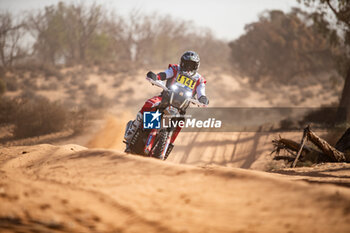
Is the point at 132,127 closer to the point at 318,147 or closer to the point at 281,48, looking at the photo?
the point at 318,147

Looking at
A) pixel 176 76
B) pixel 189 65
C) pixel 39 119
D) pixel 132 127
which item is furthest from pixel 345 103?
pixel 39 119

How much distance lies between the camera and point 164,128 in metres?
6.11

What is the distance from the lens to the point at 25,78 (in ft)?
88.7

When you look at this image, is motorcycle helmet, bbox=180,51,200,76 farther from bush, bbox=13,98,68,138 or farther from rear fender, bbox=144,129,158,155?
bush, bbox=13,98,68,138

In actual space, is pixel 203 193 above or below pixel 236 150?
below

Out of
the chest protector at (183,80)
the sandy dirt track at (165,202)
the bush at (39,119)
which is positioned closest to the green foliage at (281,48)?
the bush at (39,119)

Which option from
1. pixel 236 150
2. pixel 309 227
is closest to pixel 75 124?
pixel 236 150

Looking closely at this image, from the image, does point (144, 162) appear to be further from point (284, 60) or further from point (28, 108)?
point (284, 60)

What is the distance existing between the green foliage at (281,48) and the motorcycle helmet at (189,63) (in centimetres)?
2752

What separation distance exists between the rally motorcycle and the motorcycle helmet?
34 cm

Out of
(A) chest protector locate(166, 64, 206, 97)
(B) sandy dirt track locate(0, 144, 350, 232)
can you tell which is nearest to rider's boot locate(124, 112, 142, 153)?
(A) chest protector locate(166, 64, 206, 97)

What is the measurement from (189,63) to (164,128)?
1.43 meters

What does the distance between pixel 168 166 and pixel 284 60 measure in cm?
3177

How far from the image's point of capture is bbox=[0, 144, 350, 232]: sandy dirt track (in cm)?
263
